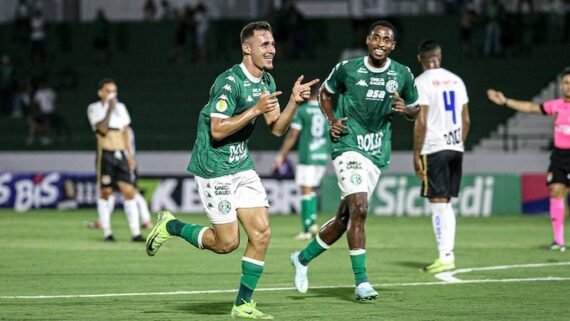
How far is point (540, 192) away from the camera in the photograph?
26234 millimetres

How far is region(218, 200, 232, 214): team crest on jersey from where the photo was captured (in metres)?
10.5

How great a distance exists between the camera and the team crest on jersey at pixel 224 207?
10.5m

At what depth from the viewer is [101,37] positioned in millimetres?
40656

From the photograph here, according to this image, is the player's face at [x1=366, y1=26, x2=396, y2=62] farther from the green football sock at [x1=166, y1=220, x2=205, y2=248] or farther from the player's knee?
the player's knee

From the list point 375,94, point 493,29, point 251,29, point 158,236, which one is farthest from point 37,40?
point 251,29

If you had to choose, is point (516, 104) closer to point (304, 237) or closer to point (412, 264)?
point (412, 264)

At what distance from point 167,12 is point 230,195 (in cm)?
3296

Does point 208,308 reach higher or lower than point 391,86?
lower

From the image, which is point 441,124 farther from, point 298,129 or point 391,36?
point 298,129

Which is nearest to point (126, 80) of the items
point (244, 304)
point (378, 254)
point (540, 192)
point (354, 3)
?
point (354, 3)

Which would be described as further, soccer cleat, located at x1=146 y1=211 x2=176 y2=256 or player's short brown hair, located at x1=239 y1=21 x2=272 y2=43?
soccer cleat, located at x1=146 y1=211 x2=176 y2=256

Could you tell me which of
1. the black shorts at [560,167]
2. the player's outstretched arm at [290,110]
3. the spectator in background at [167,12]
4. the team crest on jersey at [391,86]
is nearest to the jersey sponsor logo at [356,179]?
the team crest on jersey at [391,86]

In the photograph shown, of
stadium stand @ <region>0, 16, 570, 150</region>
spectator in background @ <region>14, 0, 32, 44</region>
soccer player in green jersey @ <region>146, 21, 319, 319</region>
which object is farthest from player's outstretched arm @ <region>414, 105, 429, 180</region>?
spectator in background @ <region>14, 0, 32, 44</region>

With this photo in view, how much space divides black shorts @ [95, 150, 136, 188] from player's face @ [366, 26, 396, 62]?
7.94 metres
